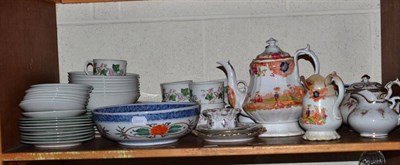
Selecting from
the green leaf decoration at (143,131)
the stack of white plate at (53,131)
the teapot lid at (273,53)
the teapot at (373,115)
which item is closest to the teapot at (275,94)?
the teapot lid at (273,53)

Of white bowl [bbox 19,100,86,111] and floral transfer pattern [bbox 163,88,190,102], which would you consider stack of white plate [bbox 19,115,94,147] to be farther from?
floral transfer pattern [bbox 163,88,190,102]

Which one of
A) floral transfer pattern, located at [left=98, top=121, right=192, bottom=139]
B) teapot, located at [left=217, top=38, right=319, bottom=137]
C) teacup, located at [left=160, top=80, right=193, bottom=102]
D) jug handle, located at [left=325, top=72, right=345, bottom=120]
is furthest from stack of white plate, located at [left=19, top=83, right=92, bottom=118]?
jug handle, located at [left=325, top=72, right=345, bottom=120]

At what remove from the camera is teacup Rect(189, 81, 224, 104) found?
1.23 metres

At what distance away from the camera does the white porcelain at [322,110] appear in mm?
1080

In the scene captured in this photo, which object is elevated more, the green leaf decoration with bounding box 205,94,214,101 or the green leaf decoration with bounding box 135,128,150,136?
the green leaf decoration with bounding box 205,94,214,101

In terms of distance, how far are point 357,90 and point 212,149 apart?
1.04ft

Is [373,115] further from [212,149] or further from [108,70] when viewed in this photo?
[108,70]

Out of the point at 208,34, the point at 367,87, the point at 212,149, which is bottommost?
the point at 212,149

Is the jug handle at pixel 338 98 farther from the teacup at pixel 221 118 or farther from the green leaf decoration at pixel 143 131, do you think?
the green leaf decoration at pixel 143 131

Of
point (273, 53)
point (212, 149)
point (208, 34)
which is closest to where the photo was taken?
point (212, 149)

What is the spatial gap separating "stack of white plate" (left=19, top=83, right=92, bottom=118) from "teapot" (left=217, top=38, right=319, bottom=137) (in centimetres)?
33

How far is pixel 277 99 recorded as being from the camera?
1.13 meters

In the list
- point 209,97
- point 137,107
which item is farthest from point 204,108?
point 137,107

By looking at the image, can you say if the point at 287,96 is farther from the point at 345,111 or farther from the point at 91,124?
the point at 91,124
